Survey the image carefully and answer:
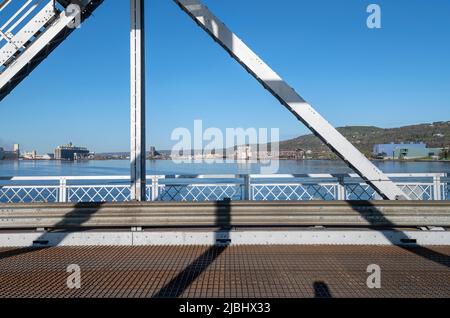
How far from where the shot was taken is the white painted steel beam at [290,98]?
25.3ft

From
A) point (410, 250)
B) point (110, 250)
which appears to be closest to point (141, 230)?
point (110, 250)

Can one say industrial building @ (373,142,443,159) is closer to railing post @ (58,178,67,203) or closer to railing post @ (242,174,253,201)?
railing post @ (242,174,253,201)

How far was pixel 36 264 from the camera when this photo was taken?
569cm

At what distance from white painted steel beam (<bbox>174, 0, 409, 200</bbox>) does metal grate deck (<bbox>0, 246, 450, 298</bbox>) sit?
170 centimetres

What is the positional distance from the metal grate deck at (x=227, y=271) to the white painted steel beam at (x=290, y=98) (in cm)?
170

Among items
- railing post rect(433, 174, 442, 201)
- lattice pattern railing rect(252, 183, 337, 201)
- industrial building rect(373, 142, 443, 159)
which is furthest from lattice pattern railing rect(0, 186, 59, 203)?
industrial building rect(373, 142, 443, 159)

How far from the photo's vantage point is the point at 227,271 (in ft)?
17.2

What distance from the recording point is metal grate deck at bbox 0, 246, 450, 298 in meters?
4.45

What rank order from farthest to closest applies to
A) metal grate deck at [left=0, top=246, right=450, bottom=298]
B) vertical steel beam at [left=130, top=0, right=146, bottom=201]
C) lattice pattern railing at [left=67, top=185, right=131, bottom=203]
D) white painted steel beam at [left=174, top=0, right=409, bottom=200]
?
lattice pattern railing at [left=67, top=185, right=131, bottom=203]
vertical steel beam at [left=130, top=0, right=146, bottom=201]
white painted steel beam at [left=174, top=0, right=409, bottom=200]
metal grate deck at [left=0, top=246, right=450, bottom=298]

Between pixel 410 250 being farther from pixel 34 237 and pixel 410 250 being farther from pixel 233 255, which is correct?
pixel 34 237

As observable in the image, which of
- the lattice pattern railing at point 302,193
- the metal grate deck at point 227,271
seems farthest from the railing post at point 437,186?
the metal grate deck at point 227,271

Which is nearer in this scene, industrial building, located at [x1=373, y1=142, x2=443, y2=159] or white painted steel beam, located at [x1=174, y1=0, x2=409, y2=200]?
white painted steel beam, located at [x1=174, y1=0, x2=409, y2=200]
